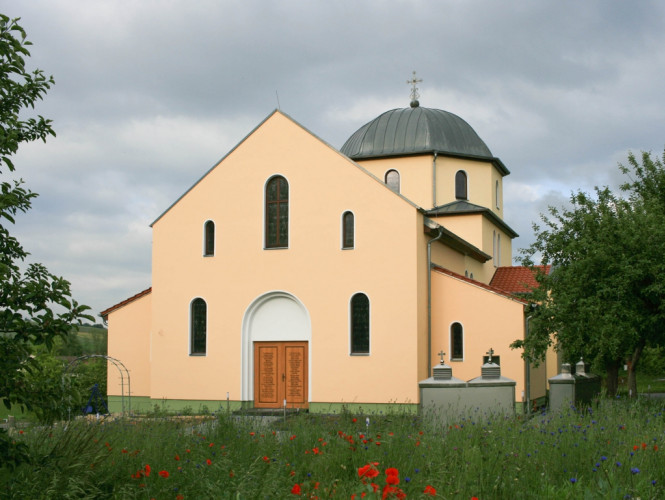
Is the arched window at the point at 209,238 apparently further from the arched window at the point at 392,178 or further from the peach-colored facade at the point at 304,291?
the arched window at the point at 392,178

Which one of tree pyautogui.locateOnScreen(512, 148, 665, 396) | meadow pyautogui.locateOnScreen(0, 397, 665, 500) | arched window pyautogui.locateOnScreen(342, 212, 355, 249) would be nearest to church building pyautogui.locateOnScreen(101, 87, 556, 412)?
arched window pyautogui.locateOnScreen(342, 212, 355, 249)

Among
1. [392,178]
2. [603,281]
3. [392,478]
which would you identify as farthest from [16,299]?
[392,178]

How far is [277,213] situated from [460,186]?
10787 millimetres

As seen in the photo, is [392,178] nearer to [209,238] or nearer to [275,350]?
[209,238]

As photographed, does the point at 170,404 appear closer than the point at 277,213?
No

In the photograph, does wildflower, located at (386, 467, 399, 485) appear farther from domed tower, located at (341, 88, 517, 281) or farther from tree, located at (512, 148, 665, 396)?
domed tower, located at (341, 88, 517, 281)

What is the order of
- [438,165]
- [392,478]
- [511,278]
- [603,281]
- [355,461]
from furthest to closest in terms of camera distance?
[511,278]
[438,165]
[603,281]
[355,461]
[392,478]

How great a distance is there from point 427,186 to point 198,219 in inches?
419

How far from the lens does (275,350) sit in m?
25.3

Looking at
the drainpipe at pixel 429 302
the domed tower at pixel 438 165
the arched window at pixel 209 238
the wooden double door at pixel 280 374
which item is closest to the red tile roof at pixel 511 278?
the domed tower at pixel 438 165

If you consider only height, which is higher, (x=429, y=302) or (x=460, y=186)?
(x=460, y=186)

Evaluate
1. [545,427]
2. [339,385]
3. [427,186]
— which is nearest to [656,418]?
[545,427]

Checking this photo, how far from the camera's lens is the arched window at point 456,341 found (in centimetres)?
2409

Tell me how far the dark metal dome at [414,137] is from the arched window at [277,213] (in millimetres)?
7917
